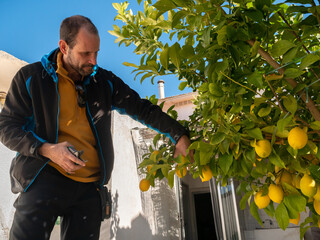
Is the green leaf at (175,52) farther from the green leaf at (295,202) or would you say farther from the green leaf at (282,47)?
the green leaf at (295,202)

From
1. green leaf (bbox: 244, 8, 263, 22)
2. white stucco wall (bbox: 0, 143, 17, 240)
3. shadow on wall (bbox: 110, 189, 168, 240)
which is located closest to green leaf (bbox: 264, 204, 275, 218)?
green leaf (bbox: 244, 8, 263, 22)

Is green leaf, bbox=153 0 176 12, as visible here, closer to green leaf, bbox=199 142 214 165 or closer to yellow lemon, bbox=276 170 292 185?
green leaf, bbox=199 142 214 165

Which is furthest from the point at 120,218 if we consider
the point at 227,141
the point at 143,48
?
the point at 227,141

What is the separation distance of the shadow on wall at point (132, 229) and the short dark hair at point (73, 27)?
10.6ft

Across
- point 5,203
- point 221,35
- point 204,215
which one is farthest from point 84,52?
point 204,215

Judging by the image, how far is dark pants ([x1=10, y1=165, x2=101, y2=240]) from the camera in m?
1.00

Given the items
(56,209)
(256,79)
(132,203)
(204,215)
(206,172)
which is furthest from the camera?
(204,215)

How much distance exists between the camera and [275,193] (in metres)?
0.74

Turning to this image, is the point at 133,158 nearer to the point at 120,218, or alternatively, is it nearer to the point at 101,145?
the point at 120,218

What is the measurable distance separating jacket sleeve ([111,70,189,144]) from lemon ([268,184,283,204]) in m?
0.44

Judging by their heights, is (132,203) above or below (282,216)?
above

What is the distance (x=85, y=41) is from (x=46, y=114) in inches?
14.0

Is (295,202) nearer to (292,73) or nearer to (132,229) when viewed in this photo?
(292,73)

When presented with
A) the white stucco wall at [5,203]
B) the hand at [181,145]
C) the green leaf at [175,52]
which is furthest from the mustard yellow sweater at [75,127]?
the white stucco wall at [5,203]
